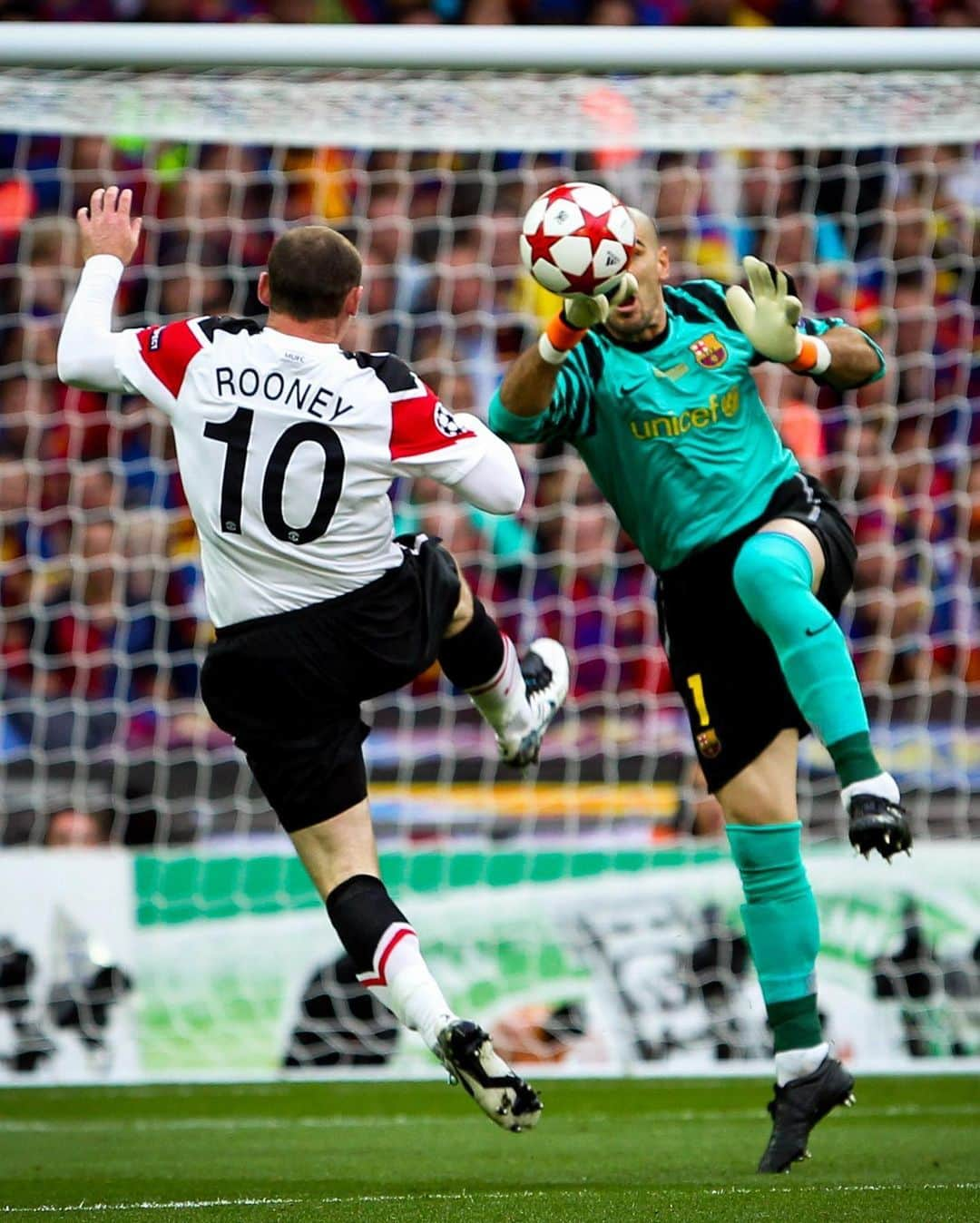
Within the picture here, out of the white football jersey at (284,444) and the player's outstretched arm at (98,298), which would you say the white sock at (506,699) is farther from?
the player's outstretched arm at (98,298)

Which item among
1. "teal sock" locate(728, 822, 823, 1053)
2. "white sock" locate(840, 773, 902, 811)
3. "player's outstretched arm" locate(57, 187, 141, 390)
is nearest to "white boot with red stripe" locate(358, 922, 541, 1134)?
"white sock" locate(840, 773, 902, 811)

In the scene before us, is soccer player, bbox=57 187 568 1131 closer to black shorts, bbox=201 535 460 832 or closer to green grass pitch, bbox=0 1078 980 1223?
black shorts, bbox=201 535 460 832

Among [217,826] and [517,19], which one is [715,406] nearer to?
[217,826]

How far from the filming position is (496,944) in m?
7.85

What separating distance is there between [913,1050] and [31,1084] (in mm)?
3529

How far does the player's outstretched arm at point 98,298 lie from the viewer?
4684 millimetres

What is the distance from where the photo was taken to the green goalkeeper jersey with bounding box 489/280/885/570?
5.45m

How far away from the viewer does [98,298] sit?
4793 millimetres

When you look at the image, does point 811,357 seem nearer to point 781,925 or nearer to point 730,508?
point 730,508

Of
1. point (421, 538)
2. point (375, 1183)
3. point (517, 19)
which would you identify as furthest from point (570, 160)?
point (375, 1183)

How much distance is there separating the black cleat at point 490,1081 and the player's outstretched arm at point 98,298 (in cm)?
176

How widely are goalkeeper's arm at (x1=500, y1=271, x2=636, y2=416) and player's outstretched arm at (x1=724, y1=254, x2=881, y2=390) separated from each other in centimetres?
32

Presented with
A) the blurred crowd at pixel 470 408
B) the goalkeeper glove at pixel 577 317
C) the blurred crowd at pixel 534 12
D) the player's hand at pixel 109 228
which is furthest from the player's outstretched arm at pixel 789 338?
the blurred crowd at pixel 534 12

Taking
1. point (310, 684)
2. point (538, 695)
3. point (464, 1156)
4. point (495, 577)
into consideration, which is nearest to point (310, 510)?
point (310, 684)
